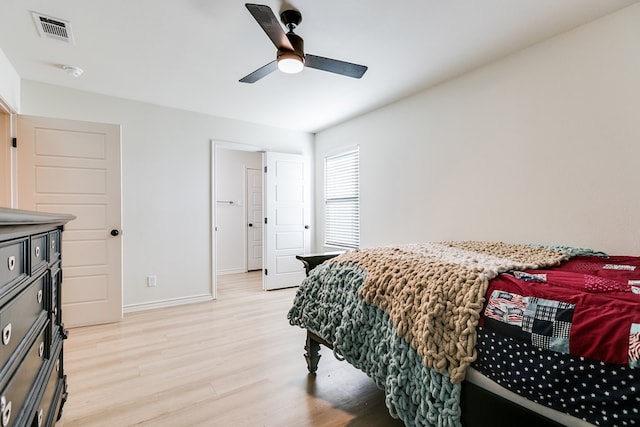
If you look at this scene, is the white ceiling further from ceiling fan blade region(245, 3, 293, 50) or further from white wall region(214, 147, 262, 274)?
white wall region(214, 147, 262, 274)

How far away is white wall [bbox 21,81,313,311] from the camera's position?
3.41 metres

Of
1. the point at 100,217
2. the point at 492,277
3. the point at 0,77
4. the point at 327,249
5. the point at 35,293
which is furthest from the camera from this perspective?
the point at 327,249

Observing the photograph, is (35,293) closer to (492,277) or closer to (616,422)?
(492,277)

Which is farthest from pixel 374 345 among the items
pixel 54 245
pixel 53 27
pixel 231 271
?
pixel 231 271

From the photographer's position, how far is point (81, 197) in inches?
123

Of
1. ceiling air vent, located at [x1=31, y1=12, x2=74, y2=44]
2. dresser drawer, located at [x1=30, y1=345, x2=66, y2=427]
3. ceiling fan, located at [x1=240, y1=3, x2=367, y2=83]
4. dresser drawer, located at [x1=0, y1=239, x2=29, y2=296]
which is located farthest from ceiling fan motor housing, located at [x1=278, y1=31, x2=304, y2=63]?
dresser drawer, located at [x1=30, y1=345, x2=66, y2=427]

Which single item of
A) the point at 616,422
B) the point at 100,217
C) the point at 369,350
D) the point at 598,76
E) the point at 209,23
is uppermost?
the point at 209,23

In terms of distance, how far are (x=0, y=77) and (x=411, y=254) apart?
136 inches

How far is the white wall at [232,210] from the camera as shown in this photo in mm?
5918

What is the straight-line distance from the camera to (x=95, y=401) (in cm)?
185

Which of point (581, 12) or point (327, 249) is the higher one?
point (581, 12)

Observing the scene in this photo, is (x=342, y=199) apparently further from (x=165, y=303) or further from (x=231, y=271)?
(x=231, y=271)

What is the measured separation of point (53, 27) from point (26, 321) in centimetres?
226

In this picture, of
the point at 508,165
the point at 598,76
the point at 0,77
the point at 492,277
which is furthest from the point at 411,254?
the point at 0,77
